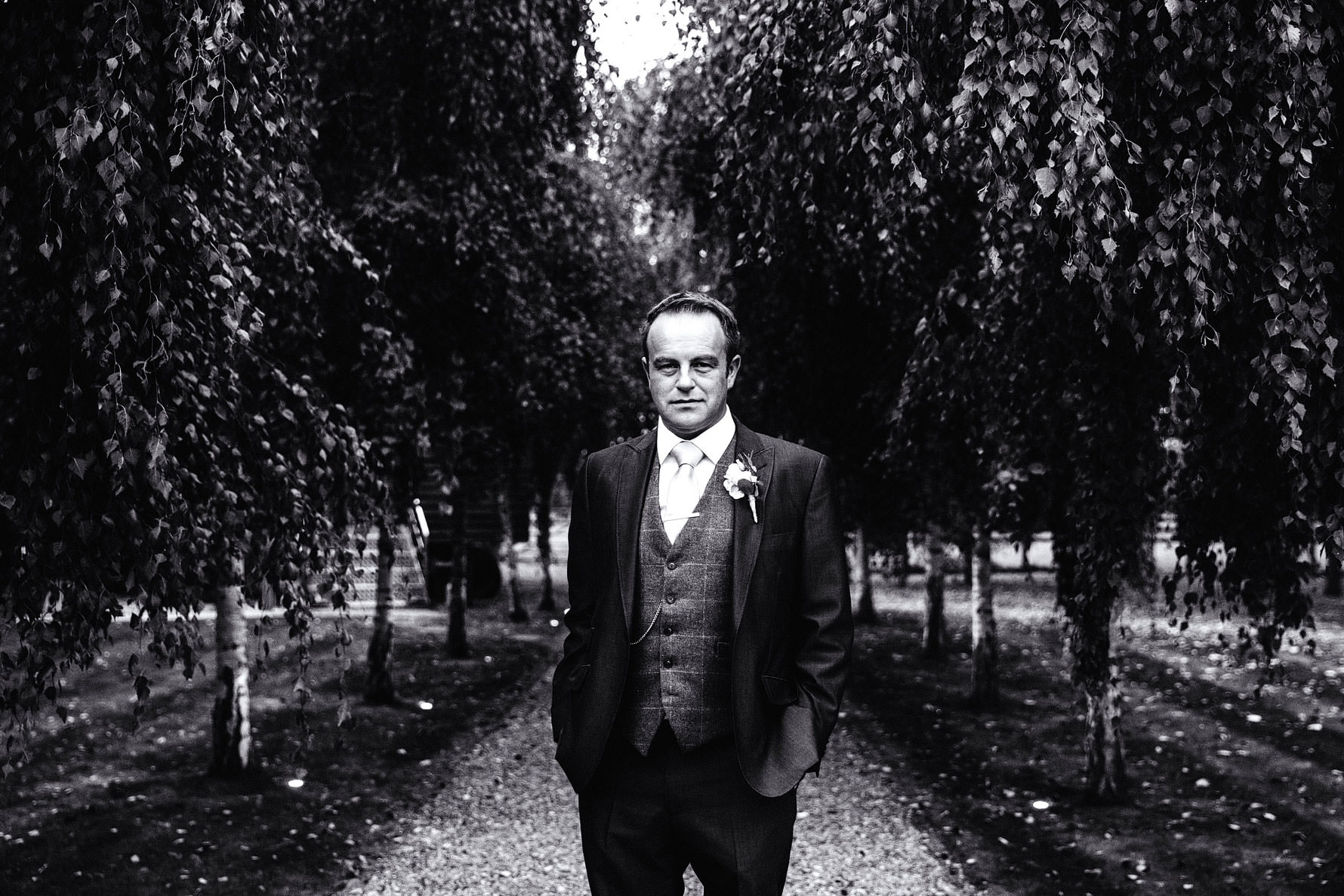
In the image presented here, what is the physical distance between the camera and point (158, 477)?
10.7 feet

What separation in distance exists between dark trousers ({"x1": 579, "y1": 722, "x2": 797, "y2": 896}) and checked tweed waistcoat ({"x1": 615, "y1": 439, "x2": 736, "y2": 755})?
0.05m

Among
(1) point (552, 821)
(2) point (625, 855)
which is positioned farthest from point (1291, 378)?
(1) point (552, 821)

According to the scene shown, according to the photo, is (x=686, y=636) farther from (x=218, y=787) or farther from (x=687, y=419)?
(x=218, y=787)

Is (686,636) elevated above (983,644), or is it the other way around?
(686,636)

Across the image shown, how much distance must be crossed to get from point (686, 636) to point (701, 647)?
5 centimetres

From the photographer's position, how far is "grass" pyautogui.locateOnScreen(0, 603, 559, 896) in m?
6.29

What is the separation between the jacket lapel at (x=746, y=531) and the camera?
2.92m

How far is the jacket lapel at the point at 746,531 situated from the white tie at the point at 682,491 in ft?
0.39

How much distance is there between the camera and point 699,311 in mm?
3014

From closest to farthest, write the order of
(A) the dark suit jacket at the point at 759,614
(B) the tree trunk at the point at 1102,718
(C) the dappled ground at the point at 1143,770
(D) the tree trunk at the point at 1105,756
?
1. (A) the dark suit jacket at the point at 759,614
2. (B) the tree trunk at the point at 1102,718
3. (C) the dappled ground at the point at 1143,770
4. (D) the tree trunk at the point at 1105,756

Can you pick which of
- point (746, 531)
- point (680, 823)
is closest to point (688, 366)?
point (746, 531)

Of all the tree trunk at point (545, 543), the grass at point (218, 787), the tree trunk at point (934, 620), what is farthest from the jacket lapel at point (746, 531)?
the tree trunk at point (545, 543)

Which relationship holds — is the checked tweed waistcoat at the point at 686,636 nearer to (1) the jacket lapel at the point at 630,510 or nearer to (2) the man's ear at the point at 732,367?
(1) the jacket lapel at the point at 630,510

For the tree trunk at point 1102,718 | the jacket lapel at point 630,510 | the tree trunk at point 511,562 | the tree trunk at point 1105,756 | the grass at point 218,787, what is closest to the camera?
the jacket lapel at point 630,510
